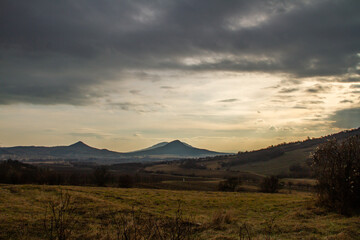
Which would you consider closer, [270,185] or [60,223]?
[60,223]

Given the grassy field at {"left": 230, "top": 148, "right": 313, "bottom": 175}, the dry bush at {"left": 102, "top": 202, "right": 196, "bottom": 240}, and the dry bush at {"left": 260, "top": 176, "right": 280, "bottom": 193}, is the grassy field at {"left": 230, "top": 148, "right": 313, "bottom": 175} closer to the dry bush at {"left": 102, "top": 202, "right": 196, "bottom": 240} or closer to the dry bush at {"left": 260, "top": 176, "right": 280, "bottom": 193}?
the dry bush at {"left": 260, "top": 176, "right": 280, "bottom": 193}

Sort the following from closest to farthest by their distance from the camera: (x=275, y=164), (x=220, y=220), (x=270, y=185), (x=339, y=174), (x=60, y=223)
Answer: (x=60, y=223) → (x=220, y=220) → (x=339, y=174) → (x=270, y=185) → (x=275, y=164)

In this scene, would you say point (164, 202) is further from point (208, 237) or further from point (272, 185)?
point (272, 185)

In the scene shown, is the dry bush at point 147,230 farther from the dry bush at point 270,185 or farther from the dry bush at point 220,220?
the dry bush at point 270,185

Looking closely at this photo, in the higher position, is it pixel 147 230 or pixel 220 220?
pixel 147 230

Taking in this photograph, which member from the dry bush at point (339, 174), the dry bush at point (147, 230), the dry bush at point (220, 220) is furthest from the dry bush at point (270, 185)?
the dry bush at point (147, 230)

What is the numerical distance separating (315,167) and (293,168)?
118 metres

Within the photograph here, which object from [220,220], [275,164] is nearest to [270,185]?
[220,220]

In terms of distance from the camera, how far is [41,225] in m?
11.6

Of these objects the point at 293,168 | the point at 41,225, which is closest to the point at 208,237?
the point at 41,225

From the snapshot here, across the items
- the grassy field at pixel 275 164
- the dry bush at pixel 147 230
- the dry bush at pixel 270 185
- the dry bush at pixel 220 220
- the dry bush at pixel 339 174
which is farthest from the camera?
the grassy field at pixel 275 164

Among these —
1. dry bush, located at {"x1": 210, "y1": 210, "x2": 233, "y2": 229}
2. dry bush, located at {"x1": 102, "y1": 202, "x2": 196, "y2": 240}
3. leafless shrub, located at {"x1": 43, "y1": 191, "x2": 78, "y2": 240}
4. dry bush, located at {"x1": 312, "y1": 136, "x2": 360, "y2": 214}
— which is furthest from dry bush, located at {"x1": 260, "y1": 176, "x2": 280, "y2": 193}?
leafless shrub, located at {"x1": 43, "y1": 191, "x2": 78, "y2": 240}

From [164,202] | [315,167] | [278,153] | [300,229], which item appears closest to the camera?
[300,229]

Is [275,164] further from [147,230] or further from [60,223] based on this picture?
[60,223]
